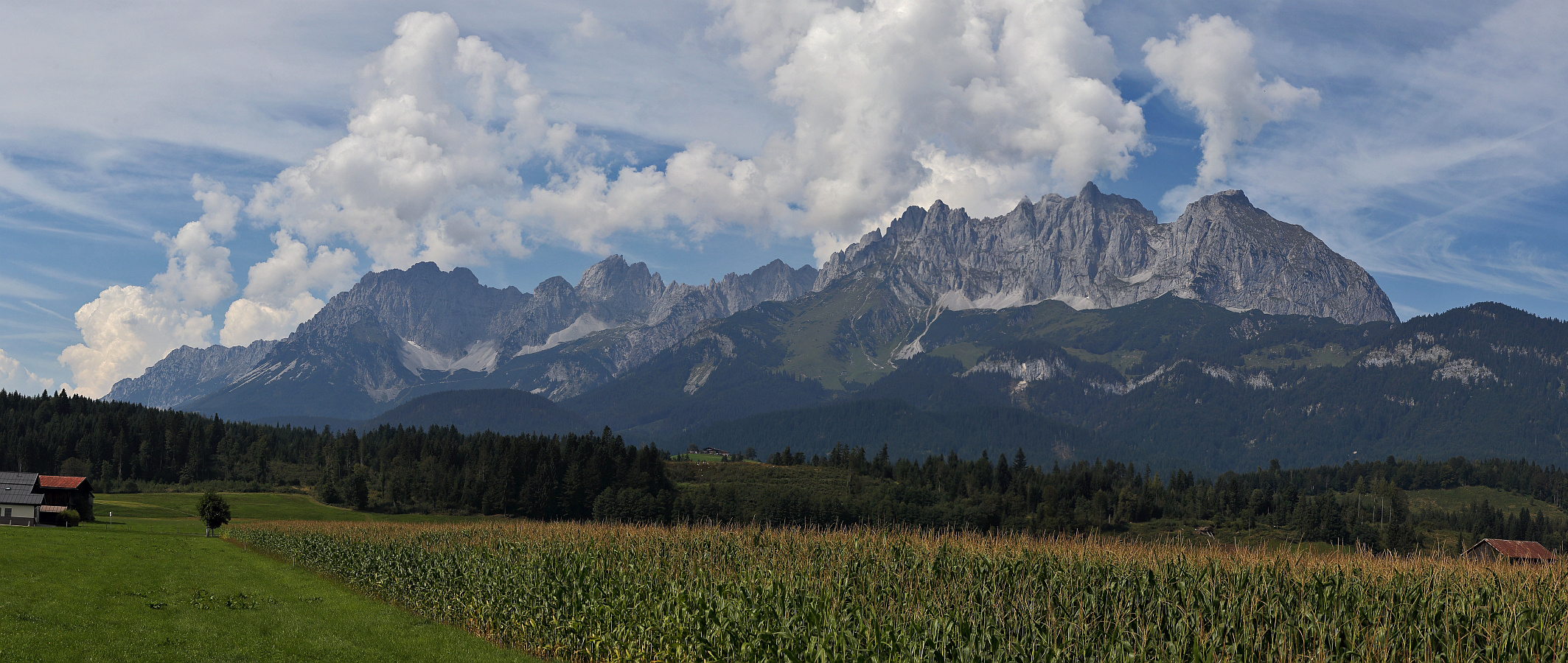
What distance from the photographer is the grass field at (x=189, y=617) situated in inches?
1231

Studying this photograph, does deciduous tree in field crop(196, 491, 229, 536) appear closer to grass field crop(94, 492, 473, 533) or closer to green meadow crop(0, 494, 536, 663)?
grass field crop(94, 492, 473, 533)

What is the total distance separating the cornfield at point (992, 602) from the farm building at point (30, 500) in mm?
113521

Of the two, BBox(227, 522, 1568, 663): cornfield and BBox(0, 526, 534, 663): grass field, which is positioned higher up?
BBox(227, 522, 1568, 663): cornfield

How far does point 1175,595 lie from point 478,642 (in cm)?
2932

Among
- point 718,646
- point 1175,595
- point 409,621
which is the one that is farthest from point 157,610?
point 1175,595

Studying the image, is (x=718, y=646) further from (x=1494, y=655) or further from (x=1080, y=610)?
(x=1494, y=655)

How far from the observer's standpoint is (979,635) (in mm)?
19656

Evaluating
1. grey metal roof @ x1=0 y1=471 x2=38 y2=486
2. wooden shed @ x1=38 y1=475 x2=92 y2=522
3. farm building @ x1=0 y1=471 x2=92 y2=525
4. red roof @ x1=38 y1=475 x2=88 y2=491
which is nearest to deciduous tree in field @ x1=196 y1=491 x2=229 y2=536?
farm building @ x1=0 y1=471 x2=92 y2=525

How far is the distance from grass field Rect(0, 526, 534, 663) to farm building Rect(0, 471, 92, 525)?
68515mm

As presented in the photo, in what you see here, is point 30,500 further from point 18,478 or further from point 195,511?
point 195,511

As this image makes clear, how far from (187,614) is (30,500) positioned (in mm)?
107459

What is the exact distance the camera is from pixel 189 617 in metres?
38.8

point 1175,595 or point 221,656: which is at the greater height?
point 1175,595

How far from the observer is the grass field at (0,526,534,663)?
31.3 metres
